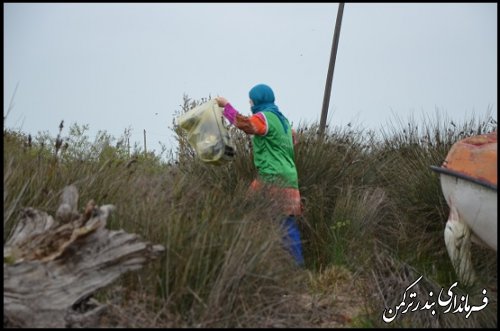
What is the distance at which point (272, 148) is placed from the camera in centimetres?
694

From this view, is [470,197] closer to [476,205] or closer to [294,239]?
[476,205]

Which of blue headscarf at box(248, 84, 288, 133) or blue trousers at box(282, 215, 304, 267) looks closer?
blue trousers at box(282, 215, 304, 267)

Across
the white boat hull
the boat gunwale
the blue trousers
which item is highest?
the boat gunwale

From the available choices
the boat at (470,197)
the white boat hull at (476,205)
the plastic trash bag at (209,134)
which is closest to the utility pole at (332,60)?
the plastic trash bag at (209,134)

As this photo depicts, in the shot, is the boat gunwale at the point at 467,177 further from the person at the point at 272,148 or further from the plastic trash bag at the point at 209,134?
the plastic trash bag at the point at 209,134

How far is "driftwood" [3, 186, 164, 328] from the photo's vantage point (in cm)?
415

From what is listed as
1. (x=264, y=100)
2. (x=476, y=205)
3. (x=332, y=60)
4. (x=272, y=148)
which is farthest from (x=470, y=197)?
(x=332, y=60)

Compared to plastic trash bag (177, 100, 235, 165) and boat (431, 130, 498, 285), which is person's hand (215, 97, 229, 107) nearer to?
plastic trash bag (177, 100, 235, 165)

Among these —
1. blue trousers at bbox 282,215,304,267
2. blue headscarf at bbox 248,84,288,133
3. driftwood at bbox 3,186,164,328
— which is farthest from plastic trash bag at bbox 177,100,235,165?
driftwood at bbox 3,186,164,328

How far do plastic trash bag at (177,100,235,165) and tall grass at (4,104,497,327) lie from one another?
0.95ft

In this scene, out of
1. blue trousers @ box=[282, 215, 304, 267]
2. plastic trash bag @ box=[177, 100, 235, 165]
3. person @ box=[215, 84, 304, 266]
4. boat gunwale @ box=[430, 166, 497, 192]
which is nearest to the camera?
boat gunwale @ box=[430, 166, 497, 192]

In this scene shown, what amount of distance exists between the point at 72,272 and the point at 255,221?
1562mm

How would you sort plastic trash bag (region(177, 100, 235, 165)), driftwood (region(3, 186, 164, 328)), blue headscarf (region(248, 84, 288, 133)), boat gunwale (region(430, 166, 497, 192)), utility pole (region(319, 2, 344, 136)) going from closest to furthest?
driftwood (region(3, 186, 164, 328))
boat gunwale (region(430, 166, 497, 192))
plastic trash bag (region(177, 100, 235, 165))
blue headscarf (region(248, 84, 288, 133))
utility pole (region(319, 2, 344, 136))

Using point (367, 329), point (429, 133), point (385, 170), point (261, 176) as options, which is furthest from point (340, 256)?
point (429, 133)
